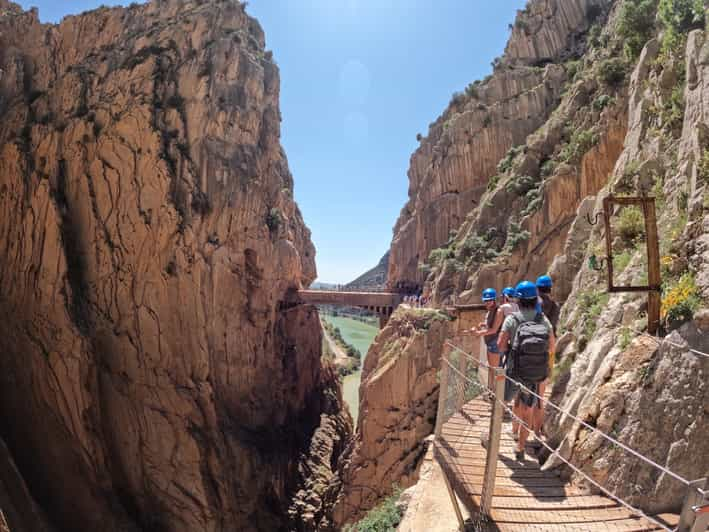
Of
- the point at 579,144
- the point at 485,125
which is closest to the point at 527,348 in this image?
the point at 579,144

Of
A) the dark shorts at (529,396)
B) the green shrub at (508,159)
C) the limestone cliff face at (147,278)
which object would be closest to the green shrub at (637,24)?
the green shrub at (508,159)

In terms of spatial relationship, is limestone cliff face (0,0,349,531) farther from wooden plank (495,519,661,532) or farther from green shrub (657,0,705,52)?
green shrub (657,0,705,52)

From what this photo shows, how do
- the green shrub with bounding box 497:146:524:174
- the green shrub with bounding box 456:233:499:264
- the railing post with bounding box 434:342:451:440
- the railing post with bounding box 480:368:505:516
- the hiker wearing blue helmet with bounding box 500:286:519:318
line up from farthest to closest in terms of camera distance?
the green shrub with bounding box 497:146:524:174 < the green shrub with bounding box 456:233:499:264 < the hiker wearing blue helmet with bounding box 500:286:519:318 < the railing post with bounding box 434:342:451:440 < the railing post with bounding box 480:368:505:516

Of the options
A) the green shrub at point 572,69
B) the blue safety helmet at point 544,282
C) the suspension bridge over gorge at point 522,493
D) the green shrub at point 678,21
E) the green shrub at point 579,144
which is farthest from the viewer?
the green shrub at point 572,69

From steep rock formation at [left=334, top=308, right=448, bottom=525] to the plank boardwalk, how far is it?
10467 millimetres

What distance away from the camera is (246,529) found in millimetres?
20031

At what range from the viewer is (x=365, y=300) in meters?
25.7

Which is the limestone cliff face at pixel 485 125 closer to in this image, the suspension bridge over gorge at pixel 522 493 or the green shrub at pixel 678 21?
the green shrub at pixel 678 21

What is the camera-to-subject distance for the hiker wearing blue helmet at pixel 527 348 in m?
4.68

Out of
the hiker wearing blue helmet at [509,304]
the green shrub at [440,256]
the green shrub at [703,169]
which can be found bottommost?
the hiker wearing blue helmet at [509,304]

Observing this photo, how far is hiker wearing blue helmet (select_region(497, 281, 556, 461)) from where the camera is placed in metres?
4.68

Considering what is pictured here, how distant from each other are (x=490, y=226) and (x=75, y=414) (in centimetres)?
2246

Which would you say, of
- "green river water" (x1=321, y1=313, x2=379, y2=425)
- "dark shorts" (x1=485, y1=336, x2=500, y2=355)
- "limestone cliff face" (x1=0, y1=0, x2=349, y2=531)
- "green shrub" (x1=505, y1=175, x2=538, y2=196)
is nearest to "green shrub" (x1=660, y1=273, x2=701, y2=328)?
"dark shorts" (x1=485, y1=336, x2=500, y2=355)

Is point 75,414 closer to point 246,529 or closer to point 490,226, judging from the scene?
point 246,529
